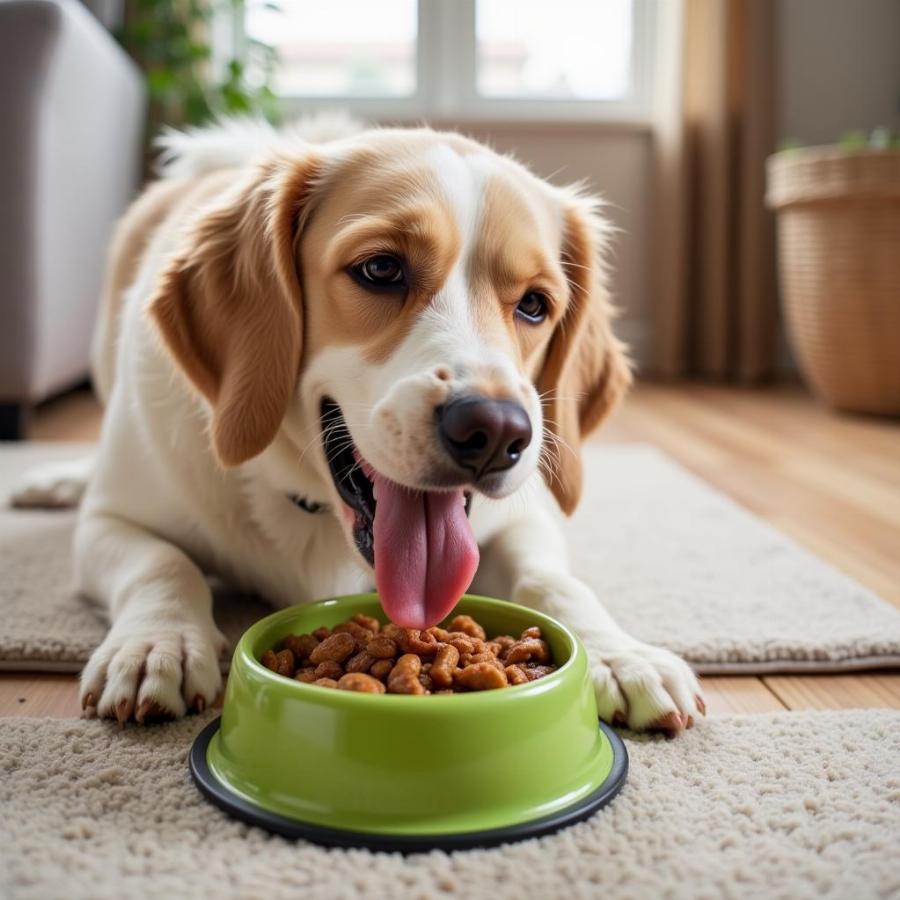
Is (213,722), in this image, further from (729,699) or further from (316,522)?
(729,699)

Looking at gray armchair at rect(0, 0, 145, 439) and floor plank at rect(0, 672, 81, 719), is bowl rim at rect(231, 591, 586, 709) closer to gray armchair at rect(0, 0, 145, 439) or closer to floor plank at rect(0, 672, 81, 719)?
floor plank at rect(0, 672, 81, 719)

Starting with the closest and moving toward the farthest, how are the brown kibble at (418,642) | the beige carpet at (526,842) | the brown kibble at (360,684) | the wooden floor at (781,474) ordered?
the beige carpet at (526,842) < the brown kibble at (360,684) < the brown kibble at (418,642) < the wooden floor at (781,474)

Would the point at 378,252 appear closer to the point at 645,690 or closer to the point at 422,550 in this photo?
the point at 422,550

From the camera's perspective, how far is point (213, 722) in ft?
3.92

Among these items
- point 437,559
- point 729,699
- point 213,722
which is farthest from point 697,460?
point 213,722

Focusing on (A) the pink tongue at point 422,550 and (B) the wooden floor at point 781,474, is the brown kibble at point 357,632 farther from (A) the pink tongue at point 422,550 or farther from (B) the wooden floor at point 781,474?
(B) the wooden floor at point 781,474

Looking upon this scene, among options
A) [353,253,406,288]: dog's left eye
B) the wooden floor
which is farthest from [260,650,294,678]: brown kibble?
[353,253,406,288]: dog's left eye

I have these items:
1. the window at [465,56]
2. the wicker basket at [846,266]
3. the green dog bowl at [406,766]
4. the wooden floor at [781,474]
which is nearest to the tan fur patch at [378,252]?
the green dog bowl at [406,766]

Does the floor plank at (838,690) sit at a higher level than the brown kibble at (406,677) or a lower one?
lower

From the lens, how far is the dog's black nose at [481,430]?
1.15 meters

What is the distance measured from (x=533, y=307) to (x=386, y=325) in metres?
0.25

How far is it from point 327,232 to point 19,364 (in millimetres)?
1872

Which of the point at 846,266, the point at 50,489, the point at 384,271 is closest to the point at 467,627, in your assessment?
the point at 384,271

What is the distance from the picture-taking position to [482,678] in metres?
1.11
